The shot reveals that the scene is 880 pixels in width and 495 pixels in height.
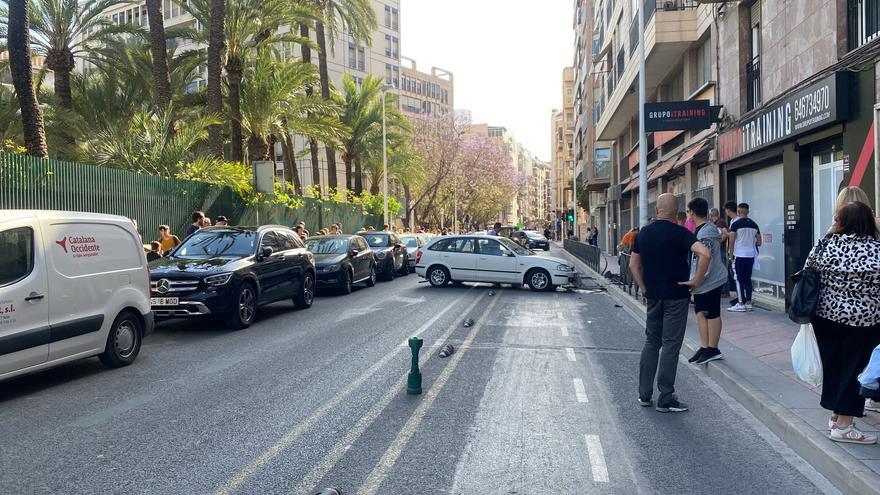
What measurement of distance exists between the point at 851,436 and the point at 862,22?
784cm

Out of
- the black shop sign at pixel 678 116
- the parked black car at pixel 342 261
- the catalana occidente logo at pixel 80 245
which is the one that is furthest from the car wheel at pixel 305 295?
the black shop sign at pixel 678 116

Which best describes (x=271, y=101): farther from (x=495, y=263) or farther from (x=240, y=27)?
(x=495, y=263)

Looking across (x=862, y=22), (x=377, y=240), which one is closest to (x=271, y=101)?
(x=377, y=240)

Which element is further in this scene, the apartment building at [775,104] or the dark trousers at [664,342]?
the apartment building at [775,104]

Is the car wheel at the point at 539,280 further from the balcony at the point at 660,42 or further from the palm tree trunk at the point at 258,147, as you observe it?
the palm tree trunk at the point at 258,147

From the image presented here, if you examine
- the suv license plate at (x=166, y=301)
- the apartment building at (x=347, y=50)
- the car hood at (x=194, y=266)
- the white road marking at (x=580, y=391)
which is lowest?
the white road marking at (x=580, y=391)

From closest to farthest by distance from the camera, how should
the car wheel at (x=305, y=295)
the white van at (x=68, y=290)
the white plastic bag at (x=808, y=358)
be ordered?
the white plastic bag at (x=808, y=358) < the white van at (x=68, y=290) < the car wheel at (x=305, y=295)

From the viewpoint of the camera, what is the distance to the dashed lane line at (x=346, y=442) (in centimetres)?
445

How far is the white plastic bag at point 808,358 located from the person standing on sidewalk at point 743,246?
25.0ft

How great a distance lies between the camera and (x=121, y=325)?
27.5ft

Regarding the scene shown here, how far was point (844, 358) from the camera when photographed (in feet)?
16.5

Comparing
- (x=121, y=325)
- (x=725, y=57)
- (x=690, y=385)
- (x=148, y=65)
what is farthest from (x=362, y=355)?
(x=148, y=65)

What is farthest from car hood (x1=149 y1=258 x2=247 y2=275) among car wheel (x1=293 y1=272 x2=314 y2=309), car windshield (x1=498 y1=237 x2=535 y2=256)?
car windshield (x1=498 y1=237 x2=535 y2=256)

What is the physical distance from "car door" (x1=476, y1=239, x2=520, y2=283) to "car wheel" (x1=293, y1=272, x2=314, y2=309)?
5.79 meters
